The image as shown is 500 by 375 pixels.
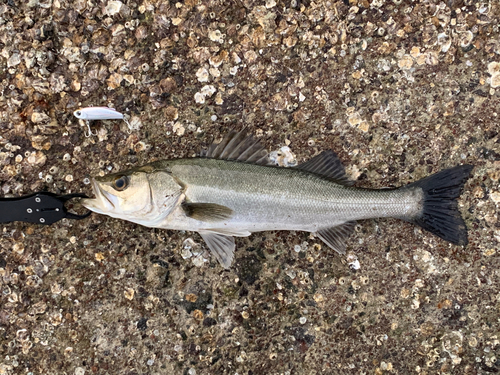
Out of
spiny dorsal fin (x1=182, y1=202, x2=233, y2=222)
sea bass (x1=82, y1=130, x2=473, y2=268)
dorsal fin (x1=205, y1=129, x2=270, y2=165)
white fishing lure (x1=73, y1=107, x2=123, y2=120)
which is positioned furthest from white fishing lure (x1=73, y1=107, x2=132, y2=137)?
spiny dorsal fin (x1=182, y1=202, x2=233, y2=222)

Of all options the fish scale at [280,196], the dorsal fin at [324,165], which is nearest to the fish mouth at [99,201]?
the fish scale at [280,196]

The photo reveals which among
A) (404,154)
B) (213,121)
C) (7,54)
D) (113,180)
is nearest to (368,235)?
(404,154)

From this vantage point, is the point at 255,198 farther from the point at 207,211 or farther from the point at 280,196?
the point at 207,211

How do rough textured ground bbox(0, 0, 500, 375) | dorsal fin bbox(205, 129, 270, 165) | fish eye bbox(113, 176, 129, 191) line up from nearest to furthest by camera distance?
fish eye bbox(113, 176, 129, 191), dorsal fin bbox(205, 129, 270, 165), rough textured ground bbox(0, 0, 500, 375)

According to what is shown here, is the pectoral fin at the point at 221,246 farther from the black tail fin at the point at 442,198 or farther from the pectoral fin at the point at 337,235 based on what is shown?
the black tail fin at the point at 442,198

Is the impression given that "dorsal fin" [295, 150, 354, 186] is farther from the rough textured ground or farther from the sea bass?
the rough textured ground

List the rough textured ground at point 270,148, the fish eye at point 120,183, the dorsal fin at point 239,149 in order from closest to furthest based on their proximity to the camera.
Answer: the fish eye at point 120,183 → the dorsal fin at point 239,149 → the rough textured ground at point 270,148
